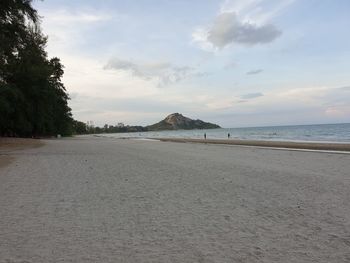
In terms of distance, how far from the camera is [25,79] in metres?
41.0

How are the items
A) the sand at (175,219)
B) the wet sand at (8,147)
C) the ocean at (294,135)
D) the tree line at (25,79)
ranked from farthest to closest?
the ocean at (294,135), the tree line at (25,79), the wet sand at (8,147), the sand at (175,219)

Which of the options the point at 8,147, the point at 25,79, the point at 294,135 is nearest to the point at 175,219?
the point at 8,147

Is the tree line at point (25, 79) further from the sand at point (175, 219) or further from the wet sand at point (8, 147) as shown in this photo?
the sand at point (175, 219)

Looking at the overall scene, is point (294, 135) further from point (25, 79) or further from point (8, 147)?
point (8, 147)

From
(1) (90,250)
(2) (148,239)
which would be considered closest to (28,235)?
(1) (90,250)

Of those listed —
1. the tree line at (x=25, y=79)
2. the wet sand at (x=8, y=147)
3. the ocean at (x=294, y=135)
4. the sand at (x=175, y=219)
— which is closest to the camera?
the sand at (x=175, y=219)

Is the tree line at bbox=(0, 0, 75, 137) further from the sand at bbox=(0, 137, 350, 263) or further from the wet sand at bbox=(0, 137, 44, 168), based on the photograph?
the sand at bbox=(0, 137, 350, 263)

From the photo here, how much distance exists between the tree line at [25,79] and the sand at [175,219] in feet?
40.8

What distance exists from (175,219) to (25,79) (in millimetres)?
38186

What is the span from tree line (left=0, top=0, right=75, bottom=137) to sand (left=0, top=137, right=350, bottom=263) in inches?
490

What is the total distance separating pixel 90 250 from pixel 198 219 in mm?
2040

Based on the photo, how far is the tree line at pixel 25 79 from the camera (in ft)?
69.1

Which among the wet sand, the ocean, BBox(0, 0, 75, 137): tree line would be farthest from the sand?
the ocean

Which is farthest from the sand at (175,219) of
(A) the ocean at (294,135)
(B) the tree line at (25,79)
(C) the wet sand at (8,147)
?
→ (A) the ocean at (294,135)
